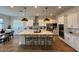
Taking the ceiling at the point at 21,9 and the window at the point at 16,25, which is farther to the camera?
the window at the point at 16,25

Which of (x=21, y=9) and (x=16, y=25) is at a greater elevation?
(x=21, y=9)

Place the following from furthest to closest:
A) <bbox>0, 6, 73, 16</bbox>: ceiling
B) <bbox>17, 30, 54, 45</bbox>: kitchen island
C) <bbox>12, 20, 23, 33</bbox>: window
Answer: <bbox>17, 30, 54, 45</bbox>: kitchen island → <bbox>12, 20, 23, 33</bbox>: window → <bbox>0, 6, 73, 16</bbox>: ceiling

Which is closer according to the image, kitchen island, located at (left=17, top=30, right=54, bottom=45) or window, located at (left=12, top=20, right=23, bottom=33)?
window, located at (left=12, top=20, right=23, bottom=33)

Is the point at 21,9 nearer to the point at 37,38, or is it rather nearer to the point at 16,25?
the point at 16,25

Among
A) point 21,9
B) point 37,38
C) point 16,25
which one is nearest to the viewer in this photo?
point 16,25

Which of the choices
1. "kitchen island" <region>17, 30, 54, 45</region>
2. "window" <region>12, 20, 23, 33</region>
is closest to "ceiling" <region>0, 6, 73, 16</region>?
"window" <region>12, 20, 23, 33</region>

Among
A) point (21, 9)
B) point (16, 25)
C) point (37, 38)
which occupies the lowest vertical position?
point (37, 38)

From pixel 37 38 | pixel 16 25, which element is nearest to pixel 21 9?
pixel 16 25

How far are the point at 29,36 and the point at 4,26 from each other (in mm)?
2431

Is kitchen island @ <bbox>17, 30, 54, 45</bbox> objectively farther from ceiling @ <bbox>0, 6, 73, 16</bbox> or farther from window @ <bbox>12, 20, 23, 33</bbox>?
window @ <bbox>12, 20, 23, 33</bbox>

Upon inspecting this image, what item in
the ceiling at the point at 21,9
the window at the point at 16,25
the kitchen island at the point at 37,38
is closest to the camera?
the ceiling at the point at 21,9

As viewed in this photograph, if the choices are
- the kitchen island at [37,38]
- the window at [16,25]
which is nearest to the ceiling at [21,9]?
the window at [16,25]

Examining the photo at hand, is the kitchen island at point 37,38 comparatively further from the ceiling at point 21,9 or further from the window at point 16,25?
the window at point 16,25
